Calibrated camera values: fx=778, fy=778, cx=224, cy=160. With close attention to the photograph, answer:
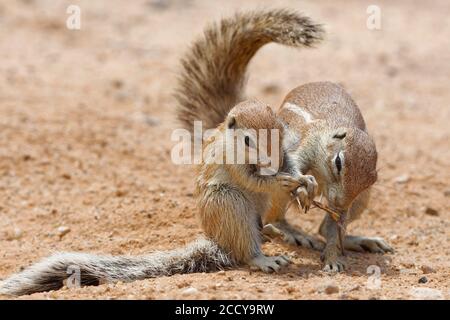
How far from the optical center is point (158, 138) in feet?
23.8

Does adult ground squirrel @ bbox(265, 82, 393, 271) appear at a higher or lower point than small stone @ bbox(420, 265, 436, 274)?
higher

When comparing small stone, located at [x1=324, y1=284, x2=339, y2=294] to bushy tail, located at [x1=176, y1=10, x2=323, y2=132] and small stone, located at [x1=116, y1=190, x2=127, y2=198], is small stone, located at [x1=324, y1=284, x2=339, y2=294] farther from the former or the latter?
small stone, located at [x1=116, y1=190, x2=127, y2=198]

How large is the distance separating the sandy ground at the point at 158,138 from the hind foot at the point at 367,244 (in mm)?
113

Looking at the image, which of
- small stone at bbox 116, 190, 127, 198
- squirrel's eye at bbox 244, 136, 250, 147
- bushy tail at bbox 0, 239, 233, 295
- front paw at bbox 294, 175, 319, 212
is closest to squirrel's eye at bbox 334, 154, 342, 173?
front paw at bbox 294, 175, 319, 212

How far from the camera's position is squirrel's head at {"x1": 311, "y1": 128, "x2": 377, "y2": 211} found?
4398mm

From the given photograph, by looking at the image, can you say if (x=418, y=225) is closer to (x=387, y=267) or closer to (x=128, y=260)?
(x=387, y=267)

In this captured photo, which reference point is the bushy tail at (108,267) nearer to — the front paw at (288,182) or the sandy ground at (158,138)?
the sandy ground at (158,138)

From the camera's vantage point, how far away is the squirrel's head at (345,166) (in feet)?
14.4

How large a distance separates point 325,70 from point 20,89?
405 centimetres

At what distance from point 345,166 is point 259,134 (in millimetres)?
571

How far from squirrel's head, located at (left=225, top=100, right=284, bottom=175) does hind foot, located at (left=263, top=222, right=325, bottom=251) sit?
990 mm

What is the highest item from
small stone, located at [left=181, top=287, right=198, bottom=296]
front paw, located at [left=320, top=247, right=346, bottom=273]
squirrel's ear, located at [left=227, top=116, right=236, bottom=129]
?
squirrel's ear, located at [left=227, top=116, right=236, bottom=129]

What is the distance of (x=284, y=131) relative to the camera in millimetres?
4527

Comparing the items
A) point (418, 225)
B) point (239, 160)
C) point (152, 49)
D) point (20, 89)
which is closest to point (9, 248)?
point (239, 160)
